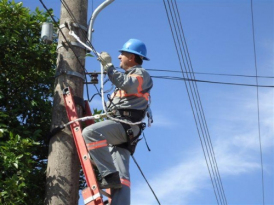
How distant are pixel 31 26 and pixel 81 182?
2170mm

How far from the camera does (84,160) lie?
568cm

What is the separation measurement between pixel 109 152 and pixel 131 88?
73 cm

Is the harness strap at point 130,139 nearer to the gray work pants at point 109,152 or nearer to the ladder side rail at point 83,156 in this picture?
the gray work pants at point 109,152

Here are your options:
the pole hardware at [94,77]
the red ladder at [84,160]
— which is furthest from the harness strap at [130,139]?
the pole hardware at [94,77]

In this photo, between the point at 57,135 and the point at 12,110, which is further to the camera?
the point at 12,110

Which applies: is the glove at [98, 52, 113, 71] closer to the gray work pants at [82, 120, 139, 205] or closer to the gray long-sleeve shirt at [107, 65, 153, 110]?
the gray long-sleeve shirt at [107, 65, 153, 110]

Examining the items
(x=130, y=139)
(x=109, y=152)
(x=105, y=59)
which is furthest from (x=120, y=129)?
(x=105, y=59)

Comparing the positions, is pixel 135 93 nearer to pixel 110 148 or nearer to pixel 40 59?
pixel 110 148

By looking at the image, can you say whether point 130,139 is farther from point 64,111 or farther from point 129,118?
point 64,111

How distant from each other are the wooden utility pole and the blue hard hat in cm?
53

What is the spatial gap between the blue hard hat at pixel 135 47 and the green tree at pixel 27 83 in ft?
3.90

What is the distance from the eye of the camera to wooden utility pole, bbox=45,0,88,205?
5.70m

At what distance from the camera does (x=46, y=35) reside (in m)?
6.35

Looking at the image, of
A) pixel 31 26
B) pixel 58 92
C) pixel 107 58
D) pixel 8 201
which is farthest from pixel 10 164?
pixel 31 26
